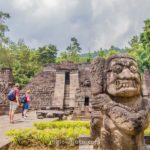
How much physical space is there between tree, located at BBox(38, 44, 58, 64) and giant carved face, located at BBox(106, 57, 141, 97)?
158ft

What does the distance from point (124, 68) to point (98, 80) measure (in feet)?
1.45

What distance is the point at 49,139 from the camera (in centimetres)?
770

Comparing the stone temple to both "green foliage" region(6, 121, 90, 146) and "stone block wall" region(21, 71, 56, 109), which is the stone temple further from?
"green foliage" region(6, 121, 90, 146)

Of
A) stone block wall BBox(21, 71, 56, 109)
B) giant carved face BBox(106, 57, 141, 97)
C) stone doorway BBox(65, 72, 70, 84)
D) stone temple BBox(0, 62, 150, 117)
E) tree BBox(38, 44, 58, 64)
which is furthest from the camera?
tree BBox(38, 44, 58, 64)

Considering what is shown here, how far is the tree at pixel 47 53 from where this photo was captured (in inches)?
2099

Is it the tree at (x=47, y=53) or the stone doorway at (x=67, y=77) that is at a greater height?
the tree at (x=47, y=53)

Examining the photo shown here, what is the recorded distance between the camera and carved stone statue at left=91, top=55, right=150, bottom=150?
15.4ft

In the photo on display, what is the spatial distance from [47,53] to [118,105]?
4989 centimetres

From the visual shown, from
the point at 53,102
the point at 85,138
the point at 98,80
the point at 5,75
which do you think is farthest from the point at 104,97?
the point at 53,102

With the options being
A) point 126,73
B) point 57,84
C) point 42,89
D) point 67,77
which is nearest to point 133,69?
point 126,73

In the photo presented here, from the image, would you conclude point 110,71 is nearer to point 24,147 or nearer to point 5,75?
point 24,147

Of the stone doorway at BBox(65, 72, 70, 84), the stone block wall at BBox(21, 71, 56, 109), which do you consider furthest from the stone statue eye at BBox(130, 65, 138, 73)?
the stone doorway at BBox(65, 72, 70, 84)

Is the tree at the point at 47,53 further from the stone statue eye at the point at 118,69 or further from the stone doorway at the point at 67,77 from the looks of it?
the stone statue eye at the point at 118,69

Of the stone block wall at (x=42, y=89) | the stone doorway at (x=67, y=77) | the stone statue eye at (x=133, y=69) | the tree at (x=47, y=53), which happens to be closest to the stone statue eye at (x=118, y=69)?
the stone statue eye at (x=133, y=69)
